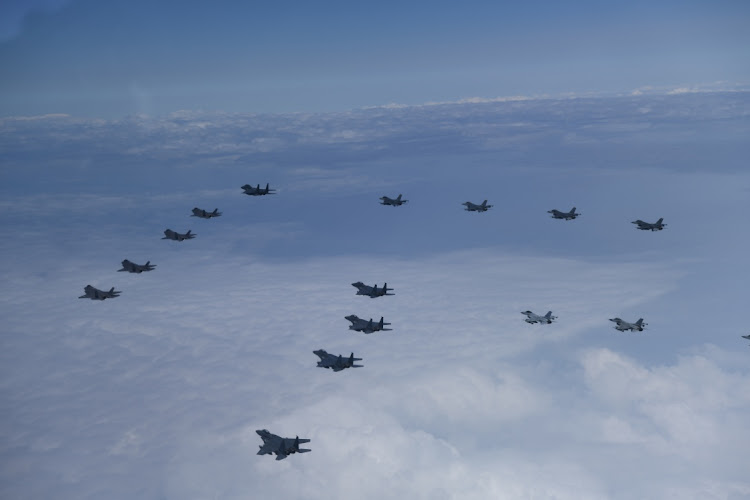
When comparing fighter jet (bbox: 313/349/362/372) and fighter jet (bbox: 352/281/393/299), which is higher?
fighter jet (bbox: 352/281/393/299)

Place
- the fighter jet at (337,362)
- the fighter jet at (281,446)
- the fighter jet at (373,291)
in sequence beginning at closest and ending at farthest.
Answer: the fighter jet at (281,446) → the fighter jet at (337,362) → the fighter jet at (373,291)

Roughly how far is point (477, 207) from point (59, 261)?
547 ft

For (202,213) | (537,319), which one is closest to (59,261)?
(202,213)

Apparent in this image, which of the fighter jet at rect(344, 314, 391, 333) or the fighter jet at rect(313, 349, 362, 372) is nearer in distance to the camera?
the fighter jet at rect(313, 349, 362, 372)

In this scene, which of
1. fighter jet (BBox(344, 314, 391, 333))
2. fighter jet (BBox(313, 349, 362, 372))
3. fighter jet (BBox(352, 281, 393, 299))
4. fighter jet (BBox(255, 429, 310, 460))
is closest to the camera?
fighter jet (BBox(255, 429, 310, 460))

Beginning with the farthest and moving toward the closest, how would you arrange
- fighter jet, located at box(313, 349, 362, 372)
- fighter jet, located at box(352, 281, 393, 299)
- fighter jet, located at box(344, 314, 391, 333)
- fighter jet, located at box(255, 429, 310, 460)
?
fighter jet, located at box(352, 281, 393, 299) < fighter jet, located at box(344, 314, 391, 333) < fighter jet, located at box(313, 349, 362, 372) < fighter jet, located at box(255, 429, 310, 460)

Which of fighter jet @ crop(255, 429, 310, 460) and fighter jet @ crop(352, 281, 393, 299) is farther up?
fighter jet @ crop(352, 281, 393, 299)

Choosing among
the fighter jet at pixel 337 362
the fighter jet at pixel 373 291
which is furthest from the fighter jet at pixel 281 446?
the fighter jet at pixel 373 291

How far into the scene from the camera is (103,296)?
66.6 m

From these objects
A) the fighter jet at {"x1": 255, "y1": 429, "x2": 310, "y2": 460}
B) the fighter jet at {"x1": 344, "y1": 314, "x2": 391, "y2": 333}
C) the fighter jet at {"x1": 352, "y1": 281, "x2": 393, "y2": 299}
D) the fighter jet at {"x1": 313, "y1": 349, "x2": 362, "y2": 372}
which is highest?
the fighter jet at {"x1": 352, "y1": 281, "x2": 393, "y2": 299}

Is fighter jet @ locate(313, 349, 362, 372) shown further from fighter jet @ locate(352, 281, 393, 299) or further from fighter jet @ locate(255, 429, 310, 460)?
fighter jet @ locate(352, 281, 393, 299)

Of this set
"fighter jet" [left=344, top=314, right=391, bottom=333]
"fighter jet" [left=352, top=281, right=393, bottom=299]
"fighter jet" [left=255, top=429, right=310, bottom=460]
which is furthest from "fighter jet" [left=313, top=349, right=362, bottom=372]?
"fighter jet" [left=352, top=281, right=393, bottom=299]

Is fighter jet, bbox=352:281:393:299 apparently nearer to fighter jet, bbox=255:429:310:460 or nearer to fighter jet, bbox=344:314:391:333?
fighter jet, bbox=344:314:391:333

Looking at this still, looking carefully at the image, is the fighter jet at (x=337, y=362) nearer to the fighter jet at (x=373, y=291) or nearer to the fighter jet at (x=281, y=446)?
the fighter jet at (x=281, y=446)
